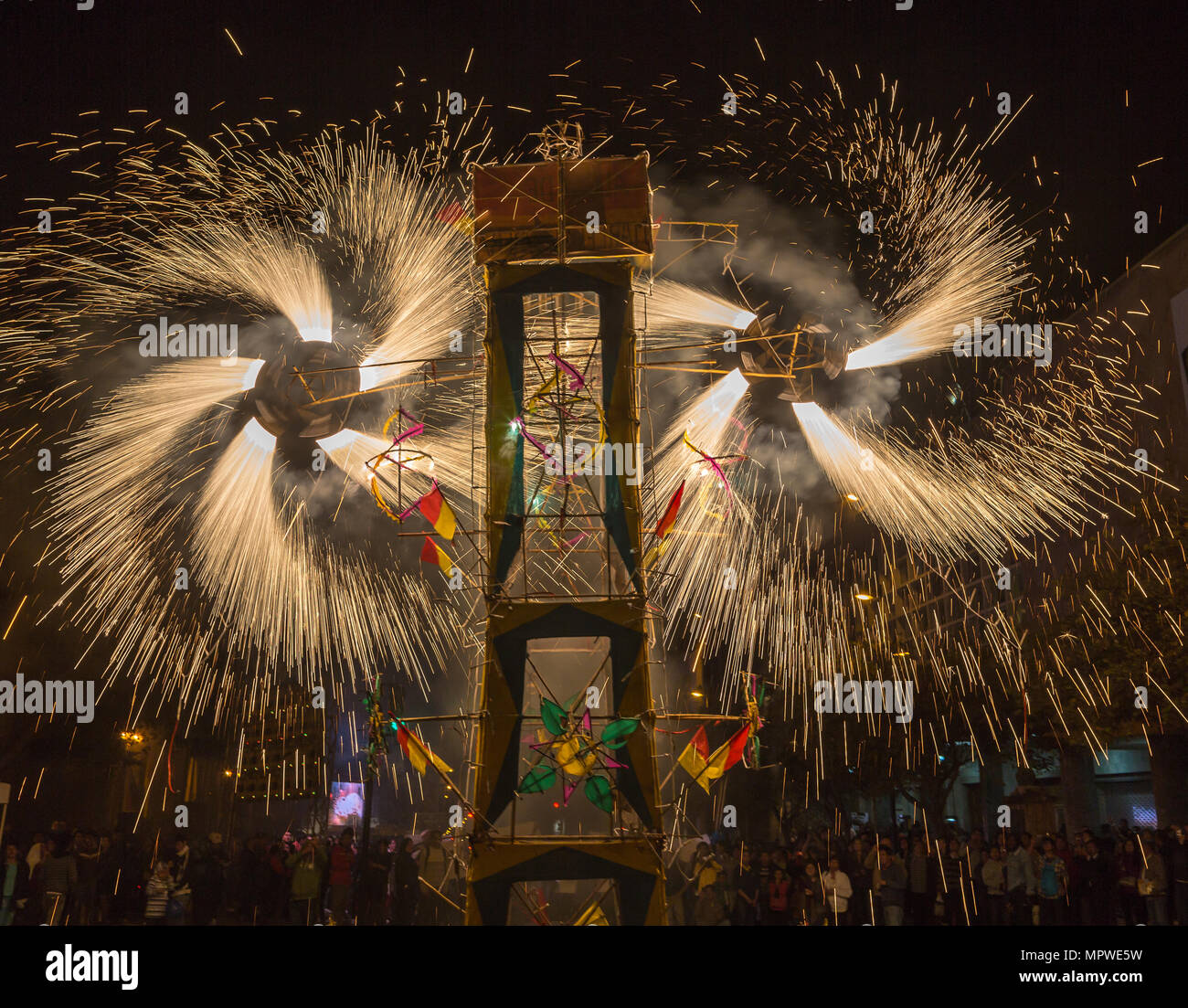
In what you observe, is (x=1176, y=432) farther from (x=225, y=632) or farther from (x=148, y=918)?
(x=225, y=632)

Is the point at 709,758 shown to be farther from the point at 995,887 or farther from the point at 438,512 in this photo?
the point at 995,887

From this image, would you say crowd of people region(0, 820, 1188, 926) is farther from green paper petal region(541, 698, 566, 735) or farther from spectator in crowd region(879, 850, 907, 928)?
green paper petal region(541, 698, 566, 735)

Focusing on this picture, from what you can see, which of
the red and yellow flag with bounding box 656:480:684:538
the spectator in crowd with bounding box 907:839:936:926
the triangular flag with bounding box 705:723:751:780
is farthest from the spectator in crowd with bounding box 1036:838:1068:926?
the red and yellow flag with bounding box 656:480:684:538

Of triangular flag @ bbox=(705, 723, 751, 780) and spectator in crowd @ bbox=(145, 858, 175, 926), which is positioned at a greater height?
triangular flag @ bbox=(705, 723, 751, 780)

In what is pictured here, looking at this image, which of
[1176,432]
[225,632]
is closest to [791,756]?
[1176,432]

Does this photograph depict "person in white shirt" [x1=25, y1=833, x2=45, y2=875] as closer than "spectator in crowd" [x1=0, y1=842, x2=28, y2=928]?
No

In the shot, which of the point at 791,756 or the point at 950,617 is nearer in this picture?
the point at 791,756

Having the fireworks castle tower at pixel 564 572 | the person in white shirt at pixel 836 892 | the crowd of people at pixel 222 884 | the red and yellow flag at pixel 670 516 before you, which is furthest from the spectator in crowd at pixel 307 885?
the red and yellow flag at pixel 670 516
